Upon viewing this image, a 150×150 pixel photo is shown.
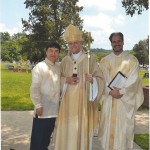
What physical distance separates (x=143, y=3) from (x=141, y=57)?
2923 inches

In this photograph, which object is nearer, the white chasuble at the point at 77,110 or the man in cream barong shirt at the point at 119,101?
the white chasuble at the point at 77,110

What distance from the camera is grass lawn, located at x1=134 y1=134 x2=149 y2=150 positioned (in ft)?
23.7

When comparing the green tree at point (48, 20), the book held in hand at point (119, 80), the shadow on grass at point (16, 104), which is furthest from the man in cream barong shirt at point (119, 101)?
the green tree at point (48, 20)

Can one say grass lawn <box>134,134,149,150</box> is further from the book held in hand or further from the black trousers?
the black trousers

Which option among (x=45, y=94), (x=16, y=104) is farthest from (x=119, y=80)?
(x=16, y=104)

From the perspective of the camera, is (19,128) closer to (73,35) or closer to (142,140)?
(142,140)

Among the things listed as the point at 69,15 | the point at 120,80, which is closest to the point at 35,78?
the point at 120,80

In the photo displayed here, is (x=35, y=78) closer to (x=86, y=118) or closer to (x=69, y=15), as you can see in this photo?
(x=86, y=118)

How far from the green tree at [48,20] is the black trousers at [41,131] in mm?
38830

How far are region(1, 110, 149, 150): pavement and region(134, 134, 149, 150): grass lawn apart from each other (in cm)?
13

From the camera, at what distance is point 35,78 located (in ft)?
17.5

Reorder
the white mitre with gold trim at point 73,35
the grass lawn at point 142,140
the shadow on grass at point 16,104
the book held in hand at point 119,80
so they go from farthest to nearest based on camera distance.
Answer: the shadow on grass at point 16,104
the grass lawn at point 142,140
the book held in hand at point 119,80
the white mitre with gold trim at point 73,35

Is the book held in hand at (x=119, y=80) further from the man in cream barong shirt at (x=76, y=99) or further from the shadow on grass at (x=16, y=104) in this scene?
the shadow on grass at (x=16, y=104)

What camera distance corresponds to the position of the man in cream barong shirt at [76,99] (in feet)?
18.2
